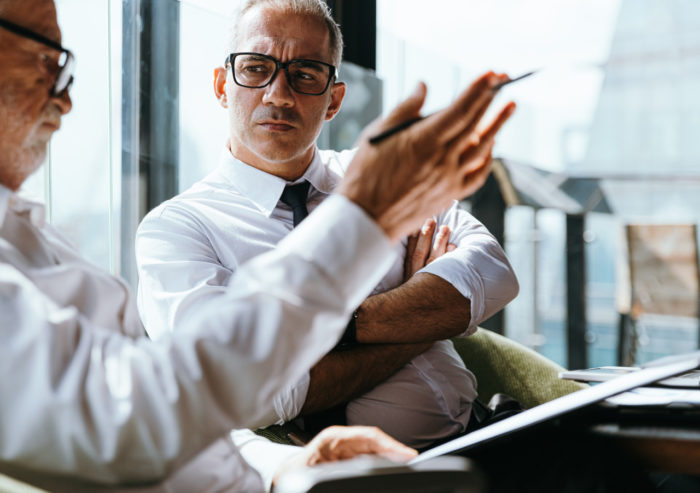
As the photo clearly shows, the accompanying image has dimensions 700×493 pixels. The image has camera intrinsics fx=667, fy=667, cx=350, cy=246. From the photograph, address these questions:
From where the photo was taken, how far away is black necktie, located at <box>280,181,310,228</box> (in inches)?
67.9

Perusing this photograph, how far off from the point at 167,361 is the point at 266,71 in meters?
1.14

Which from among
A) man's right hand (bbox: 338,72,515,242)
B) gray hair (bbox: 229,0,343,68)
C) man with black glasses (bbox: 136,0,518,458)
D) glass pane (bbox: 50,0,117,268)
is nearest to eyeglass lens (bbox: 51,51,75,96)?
man's right hand (bbox: 338,72,515,242)

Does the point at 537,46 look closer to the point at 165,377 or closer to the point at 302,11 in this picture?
the point at 302,11

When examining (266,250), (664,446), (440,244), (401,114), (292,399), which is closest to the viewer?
(401,114)

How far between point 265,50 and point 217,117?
2.42 ft

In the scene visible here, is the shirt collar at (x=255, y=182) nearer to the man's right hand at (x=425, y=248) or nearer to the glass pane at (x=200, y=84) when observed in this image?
the man's right hand at (x=425, y=248)

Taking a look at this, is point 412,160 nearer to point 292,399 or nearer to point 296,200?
point 292,399

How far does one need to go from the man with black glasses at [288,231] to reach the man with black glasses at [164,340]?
0.55 meters

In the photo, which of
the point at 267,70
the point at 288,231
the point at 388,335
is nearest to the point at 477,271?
the point at 388,335

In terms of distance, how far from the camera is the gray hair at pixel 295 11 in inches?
68.2

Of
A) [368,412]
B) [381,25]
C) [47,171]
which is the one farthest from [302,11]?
[381,25]

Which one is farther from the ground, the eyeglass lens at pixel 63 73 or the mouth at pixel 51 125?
the eyeglass lens at pixel 63 73

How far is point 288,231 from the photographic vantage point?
170 cm

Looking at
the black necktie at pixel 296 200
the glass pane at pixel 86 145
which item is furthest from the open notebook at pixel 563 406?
the glass pane at pixel 86 145
